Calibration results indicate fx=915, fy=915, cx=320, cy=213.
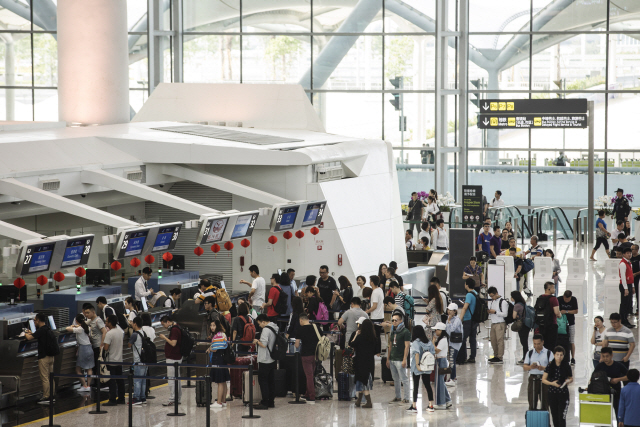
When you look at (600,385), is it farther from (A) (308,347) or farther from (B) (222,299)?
(B) (222,299)

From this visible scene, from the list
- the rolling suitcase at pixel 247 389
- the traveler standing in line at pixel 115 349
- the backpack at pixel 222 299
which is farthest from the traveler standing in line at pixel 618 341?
the traveler standing in line at pixel 115 349

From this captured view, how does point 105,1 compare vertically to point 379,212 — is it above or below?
above

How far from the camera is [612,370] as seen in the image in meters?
10.6

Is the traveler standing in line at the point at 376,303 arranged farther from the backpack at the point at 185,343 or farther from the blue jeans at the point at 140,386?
the blue jeans at the point at 140,386

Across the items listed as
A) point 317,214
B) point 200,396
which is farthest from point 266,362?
point 317,214

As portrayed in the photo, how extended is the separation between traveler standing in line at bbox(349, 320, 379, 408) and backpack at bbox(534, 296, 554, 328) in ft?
9.56

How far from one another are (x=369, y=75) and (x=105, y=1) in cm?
1200

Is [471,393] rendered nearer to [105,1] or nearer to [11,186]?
[11,186]

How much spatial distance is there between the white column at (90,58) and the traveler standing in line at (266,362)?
11.7m

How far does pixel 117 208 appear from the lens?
2003 centimetres

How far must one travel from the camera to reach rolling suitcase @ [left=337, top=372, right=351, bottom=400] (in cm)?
1241

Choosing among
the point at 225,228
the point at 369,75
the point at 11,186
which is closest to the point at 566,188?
the point at 369,75

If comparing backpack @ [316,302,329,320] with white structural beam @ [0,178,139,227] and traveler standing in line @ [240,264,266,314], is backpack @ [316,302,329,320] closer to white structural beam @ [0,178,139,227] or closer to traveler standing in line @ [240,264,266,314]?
traveler standing in line @ [240,264,266,314]

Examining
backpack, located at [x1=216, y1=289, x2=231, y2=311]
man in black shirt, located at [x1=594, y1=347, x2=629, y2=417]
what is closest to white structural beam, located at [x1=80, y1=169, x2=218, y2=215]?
backpack, located at [x1=216, y1=289, x2=231, y2=311]
